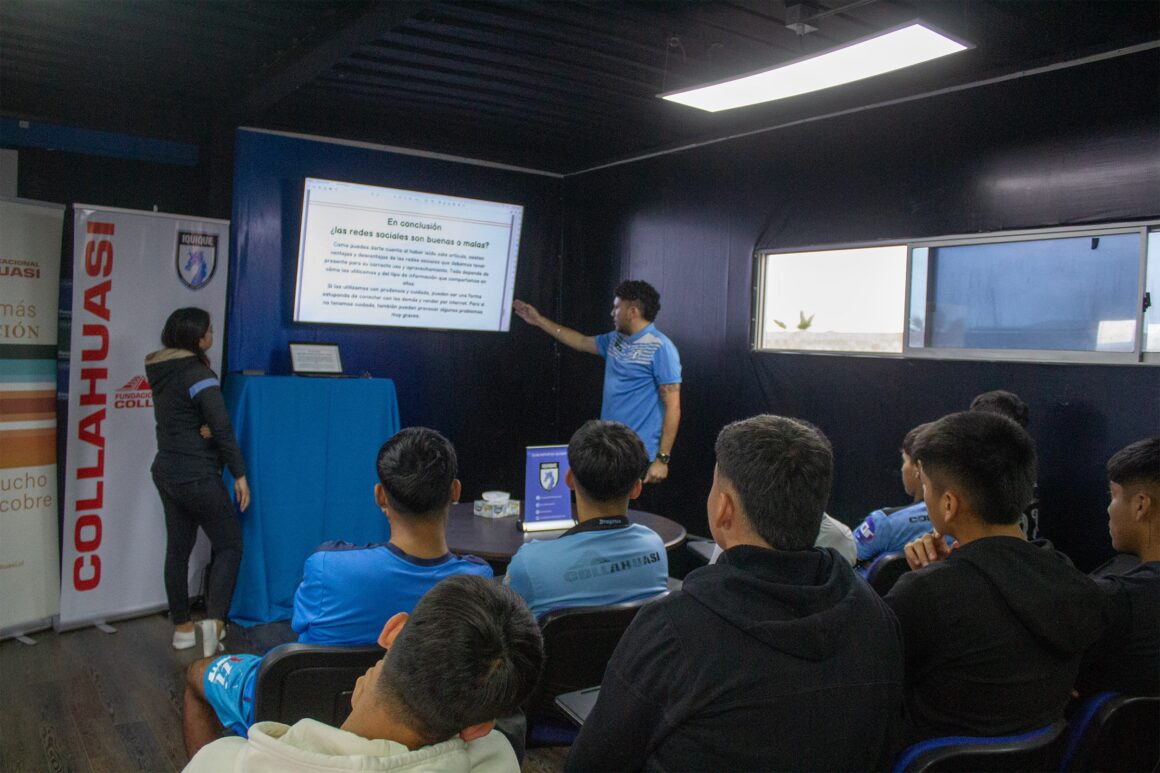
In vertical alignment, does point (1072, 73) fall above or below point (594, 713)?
above

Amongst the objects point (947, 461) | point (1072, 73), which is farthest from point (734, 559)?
point (1072, 73)

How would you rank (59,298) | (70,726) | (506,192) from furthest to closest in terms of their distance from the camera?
(506,192), (59,298), (70,726)

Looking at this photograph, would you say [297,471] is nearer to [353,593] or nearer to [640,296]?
[640,296]

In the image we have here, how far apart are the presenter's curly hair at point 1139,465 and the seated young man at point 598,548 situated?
3.63 ft

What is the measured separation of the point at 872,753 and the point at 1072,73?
3177 millimetres

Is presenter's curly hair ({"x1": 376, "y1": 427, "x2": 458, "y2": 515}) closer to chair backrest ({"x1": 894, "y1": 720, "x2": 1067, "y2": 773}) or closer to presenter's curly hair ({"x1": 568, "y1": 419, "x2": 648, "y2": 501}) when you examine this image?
presenter's curly hair ({"x1": 568, "y1": 419, "x2": 648, "y2": 501})

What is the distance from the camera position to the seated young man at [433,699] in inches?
39.6

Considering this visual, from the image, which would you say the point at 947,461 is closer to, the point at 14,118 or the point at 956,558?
the point at 956,558

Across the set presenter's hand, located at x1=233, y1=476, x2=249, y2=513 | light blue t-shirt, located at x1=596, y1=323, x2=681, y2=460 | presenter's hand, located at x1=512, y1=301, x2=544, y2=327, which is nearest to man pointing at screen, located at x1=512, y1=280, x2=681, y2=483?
light blue t-shirt, located at x1=596, y1=323, x2=681, y2=460

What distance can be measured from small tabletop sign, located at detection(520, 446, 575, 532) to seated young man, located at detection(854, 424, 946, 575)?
41.6 inches

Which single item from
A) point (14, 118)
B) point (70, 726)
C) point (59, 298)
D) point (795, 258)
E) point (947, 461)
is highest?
point (14, 118)

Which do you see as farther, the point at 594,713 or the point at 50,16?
the point at 50,16

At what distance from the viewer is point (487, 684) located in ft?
3.42

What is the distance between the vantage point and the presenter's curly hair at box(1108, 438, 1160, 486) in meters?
1.89
